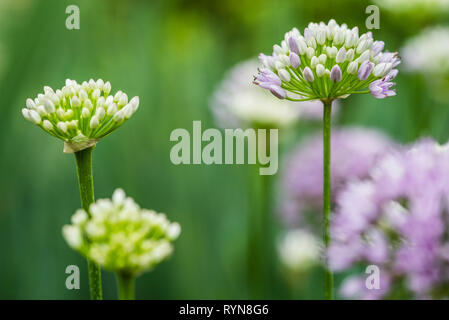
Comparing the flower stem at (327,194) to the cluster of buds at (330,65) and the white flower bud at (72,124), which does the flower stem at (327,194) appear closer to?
the cluster of buds at (330,65)

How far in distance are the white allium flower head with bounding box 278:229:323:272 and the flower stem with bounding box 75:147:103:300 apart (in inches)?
30.1

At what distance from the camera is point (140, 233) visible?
1.31 feet

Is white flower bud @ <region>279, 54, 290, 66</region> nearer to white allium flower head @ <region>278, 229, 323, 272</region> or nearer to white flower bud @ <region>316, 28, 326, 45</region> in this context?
white flower bud @ <region>316, 28, 326, 45</region>

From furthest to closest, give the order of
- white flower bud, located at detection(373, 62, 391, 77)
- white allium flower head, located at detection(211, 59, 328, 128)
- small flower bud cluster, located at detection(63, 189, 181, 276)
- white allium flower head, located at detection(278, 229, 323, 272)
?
1. white allium flower head, located at detection(278, 229, 323, 272)
2. white allium flower head, located at detection(211, 59, 328, 128)
3. white flower bud, located at detection(373, 62, 391, 77)
4. small flower bud cluster, located at detection(63, 189, 181, 276)

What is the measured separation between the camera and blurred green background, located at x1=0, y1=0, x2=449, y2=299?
4.24 feet

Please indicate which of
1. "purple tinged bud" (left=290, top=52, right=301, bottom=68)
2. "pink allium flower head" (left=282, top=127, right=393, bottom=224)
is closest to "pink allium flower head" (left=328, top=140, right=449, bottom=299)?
"purple tinged bud" (left=290, top=52, right=301, bottom=68)

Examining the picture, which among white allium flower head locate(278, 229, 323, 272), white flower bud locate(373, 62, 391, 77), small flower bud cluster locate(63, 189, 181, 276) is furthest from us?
white allium flower head locate(278, 229, 323, 272)

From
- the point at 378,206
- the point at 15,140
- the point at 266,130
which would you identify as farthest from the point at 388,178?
the point at 15,140

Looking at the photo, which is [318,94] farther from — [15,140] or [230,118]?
[15,140]

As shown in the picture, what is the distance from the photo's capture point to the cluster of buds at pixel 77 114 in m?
0.46

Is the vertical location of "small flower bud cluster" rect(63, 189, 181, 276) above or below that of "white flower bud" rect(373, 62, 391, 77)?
below

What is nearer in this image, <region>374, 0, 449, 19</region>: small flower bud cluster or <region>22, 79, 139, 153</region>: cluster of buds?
<region>22, 79, 139, 153</region>: cluster of buds

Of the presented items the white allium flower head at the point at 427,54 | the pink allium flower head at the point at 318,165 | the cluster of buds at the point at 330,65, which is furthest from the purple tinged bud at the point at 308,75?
the white allium flower head at the point at 427,54

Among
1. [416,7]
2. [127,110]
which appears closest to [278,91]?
[127,110]
